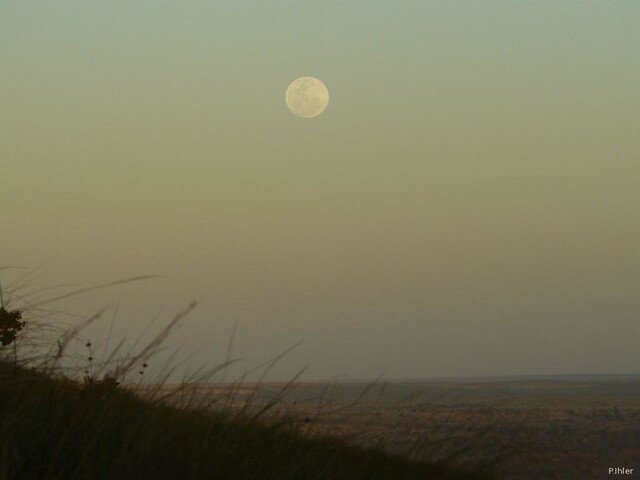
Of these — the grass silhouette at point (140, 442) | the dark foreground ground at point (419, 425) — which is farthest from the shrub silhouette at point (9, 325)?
the dark foreground ground at point (419, 425)

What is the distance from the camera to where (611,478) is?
31.0 feet

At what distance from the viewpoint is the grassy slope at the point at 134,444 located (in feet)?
15.4

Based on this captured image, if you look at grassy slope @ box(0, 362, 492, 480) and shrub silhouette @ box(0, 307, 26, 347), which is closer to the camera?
grassy slope @ box(0, 362, 492, 480)

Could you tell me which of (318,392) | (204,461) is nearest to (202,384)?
(318,392)

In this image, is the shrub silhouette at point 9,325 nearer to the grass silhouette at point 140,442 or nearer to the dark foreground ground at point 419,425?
the grass silhouette at point 140,442

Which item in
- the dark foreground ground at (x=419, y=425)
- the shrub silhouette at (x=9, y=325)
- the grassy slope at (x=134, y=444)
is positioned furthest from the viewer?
the shrub silhouette at (x=9, y=325)

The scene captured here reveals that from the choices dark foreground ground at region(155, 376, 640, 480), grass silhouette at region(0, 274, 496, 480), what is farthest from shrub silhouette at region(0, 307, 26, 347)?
Answer: dark foreground ground at region(155, 376, 640, 480)

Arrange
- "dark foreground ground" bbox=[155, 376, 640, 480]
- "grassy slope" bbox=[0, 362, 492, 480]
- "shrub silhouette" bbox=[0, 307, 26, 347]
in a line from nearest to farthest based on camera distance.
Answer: "grassy slope" bbox=[0, 362, 492, 480], "dark foreground ground" bbox=[155, 376, 640, 480], "shrub silhouette" bbox=[0, 307, 26, 347]

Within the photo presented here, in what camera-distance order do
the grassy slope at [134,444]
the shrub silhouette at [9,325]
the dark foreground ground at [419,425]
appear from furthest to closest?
the shrub silhouette at [9,325]
the dark foreground ground at [419,425]
the grassy slope at [134,444]

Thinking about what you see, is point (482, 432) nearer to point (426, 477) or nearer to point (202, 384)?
point (426, 477)

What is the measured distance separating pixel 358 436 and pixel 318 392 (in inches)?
Answer: 17.9

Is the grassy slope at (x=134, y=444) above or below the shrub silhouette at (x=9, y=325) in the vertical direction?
below

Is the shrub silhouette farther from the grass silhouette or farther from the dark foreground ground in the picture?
the dark foreground ground

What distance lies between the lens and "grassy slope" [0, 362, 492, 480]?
4.70 m
